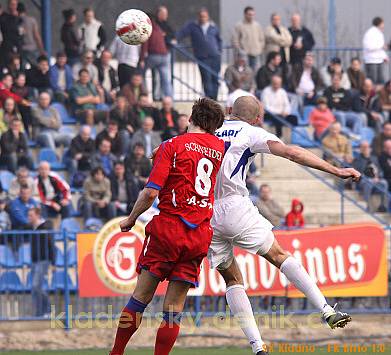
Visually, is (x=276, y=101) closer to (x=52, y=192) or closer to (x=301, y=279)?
(x=52, y=192)

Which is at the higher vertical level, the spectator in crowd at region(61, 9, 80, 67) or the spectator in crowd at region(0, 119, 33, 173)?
the spectator in crowd at region(61, 9, 80, 67)

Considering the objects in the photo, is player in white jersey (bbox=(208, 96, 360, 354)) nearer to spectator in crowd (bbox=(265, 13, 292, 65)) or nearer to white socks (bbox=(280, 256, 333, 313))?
white socks (bbox=(280, 256, 333, 313))

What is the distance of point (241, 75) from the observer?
21.5 metres

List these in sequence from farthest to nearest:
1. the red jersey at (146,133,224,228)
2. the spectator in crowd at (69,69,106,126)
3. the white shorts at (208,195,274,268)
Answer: the spectator in crowd at (69,69,106,126), the white shorts at (208,195,274,268), the red jersey at (146,133,224,228)

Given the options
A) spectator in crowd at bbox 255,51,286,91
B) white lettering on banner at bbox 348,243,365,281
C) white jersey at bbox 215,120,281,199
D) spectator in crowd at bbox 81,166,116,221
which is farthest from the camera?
spectator in crowd at bbox 255,51,286,91

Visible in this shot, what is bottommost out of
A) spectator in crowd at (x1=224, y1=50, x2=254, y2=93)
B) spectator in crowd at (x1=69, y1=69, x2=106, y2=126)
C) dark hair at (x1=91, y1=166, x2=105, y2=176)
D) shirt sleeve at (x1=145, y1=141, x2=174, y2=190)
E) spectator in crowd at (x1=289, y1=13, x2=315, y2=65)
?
dark hair at (x1=91, y1=166, x2=105, y2=176)

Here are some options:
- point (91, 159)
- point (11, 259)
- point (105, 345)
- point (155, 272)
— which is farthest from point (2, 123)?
point (155, 272)

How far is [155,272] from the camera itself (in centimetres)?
1067

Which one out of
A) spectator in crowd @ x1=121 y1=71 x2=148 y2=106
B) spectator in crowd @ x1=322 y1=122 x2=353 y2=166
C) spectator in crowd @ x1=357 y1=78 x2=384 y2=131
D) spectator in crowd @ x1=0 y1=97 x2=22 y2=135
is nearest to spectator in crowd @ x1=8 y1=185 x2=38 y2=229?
spectator in crowd @ x1=0 y1=97 x2=22 y2=135

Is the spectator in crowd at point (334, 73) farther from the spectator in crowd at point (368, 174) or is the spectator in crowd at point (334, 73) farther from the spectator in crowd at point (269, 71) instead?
the spectator in crowd at point (368, 174)

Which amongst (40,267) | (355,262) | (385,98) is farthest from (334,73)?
(40,267)

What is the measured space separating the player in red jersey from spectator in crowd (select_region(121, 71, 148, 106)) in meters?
10.1

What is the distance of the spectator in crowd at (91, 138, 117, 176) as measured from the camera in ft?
63.6

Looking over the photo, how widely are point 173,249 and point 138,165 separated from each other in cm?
851
